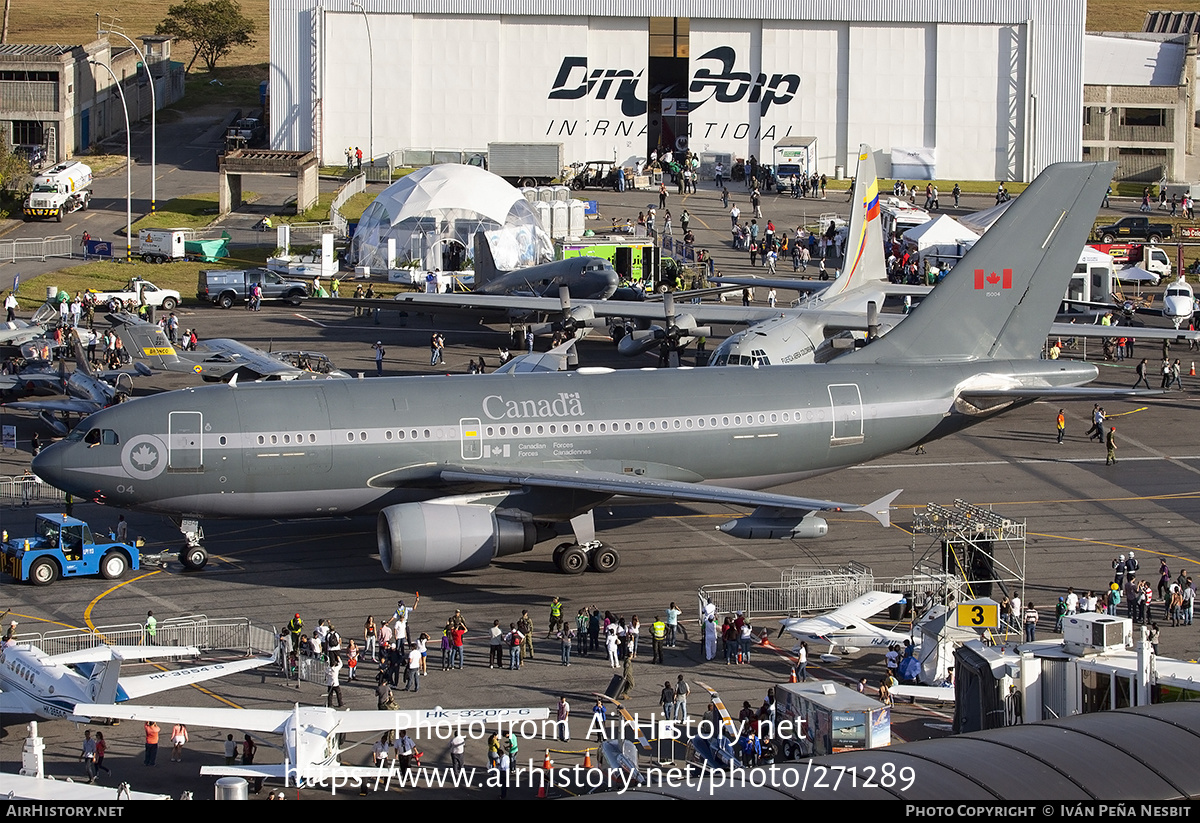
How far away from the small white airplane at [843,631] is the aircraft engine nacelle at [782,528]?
2.20m

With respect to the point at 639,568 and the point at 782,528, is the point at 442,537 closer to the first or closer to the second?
the point at 639,568

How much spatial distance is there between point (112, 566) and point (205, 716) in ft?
47.1

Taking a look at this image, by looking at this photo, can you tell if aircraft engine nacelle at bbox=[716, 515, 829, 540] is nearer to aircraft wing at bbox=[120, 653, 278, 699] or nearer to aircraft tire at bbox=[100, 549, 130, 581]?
aircraft wing at bbox=[120, 653, 278, 699]

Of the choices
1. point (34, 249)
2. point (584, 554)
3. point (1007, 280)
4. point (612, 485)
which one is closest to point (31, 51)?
point (34, 249)

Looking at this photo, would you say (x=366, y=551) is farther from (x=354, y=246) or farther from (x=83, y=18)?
(x=83, y=18)

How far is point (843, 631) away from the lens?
38625mm

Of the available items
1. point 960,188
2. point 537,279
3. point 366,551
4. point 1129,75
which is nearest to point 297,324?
point 537,279

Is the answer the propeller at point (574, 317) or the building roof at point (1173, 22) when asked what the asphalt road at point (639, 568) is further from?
the building roof at point (1173, 22)

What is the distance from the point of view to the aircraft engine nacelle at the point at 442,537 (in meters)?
41.0

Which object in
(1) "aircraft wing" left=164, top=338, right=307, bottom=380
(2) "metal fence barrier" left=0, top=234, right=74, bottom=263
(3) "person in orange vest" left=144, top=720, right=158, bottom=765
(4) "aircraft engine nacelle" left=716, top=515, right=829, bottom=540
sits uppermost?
(2) "metal fence barrier" left=0, top=234, right=74, bottom=263

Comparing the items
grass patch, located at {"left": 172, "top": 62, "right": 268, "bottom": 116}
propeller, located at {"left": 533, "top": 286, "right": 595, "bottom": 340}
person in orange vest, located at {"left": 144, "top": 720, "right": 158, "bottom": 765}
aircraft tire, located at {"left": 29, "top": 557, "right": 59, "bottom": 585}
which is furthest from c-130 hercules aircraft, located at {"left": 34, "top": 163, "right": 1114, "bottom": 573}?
grass patch, located at {"left": 172, "top": 62, "right": 268, "bottom": 116}

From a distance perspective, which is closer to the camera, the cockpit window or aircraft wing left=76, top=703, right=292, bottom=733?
aircraft wing left=76, top=703, right=292, bottom=733

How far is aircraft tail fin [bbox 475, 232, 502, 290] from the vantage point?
8088cm

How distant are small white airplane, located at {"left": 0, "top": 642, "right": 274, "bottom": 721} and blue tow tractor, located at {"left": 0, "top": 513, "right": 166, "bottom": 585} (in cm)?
927
